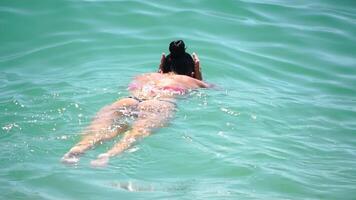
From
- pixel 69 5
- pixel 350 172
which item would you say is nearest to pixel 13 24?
pixel 69 5

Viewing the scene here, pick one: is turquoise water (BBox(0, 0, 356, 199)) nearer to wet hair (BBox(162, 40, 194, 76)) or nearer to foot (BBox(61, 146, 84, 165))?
foot (BBox(61, 146, 84, 165))

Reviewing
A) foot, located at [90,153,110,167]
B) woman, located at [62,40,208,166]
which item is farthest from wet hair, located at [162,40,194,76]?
foot, located at [90,153,110,167]

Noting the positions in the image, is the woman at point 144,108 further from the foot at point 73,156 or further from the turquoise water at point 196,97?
the turquoise water at point 196,97

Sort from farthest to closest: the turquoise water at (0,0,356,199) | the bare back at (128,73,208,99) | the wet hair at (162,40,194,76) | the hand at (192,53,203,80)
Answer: the hand at (192,53,203,80) → the wet hair at (162,40,194,76) → the bare back at (128,73,208,99) → the turquoise water at (0,0,356,199)

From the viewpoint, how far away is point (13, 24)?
1140cm

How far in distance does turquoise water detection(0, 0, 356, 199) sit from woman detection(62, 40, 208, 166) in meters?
0.12

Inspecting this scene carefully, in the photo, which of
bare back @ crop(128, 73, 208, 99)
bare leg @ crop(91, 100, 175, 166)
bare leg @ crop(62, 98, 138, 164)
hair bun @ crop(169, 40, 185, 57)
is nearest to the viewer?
bare leg @ crop(62, 98, 138, 164)

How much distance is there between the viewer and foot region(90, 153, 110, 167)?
215 inches

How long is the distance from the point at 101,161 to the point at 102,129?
2.36 feet

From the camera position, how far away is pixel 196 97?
757 centimetres

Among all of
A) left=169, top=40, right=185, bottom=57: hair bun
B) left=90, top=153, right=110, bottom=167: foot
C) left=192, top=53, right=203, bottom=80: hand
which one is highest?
left=169, top=40, right=185, bottom=57: hair bun

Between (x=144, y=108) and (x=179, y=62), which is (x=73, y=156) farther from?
(x=179, y=62)

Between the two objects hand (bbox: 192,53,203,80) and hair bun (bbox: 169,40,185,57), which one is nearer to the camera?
hair bun (bbox: 169,40,185,57)

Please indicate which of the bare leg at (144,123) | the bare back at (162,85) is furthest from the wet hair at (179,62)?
the bare leg at (144,123)
